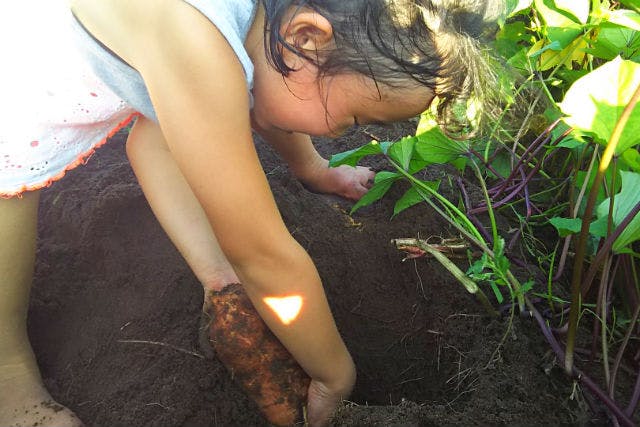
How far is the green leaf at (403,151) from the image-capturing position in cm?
129

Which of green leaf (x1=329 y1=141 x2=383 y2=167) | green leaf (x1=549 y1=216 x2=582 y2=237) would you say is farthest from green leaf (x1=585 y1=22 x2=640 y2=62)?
green leaf (x1=329 y1=141 x2=383 y2=167)

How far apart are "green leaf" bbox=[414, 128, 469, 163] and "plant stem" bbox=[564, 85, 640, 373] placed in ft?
1.07

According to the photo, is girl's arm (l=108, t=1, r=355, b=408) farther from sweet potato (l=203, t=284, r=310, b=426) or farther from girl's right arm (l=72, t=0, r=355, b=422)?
sweet potato (l=203, t=284, r=310, b=426)

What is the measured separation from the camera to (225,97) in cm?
97

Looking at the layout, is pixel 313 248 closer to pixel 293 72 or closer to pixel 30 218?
pixel 293 72

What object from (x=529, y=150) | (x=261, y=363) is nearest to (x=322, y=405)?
(x=261, y=363)

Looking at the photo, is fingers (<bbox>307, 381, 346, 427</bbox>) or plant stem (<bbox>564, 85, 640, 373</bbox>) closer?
plant stem (<bbox>564, 85, 640, 373</bbox>)

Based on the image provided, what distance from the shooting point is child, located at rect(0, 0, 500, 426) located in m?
0.98

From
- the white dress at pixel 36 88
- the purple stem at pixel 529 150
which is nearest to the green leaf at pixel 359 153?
the purple stem at pixel 529 150

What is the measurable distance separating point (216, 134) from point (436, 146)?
0.51 meters

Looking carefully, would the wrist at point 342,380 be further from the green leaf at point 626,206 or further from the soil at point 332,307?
the green leaf at point 626,206

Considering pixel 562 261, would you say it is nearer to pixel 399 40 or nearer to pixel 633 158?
pixel 633 158

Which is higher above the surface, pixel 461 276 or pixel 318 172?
pixel 461 276

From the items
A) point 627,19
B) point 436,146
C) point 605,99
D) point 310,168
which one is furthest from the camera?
point 310,168
